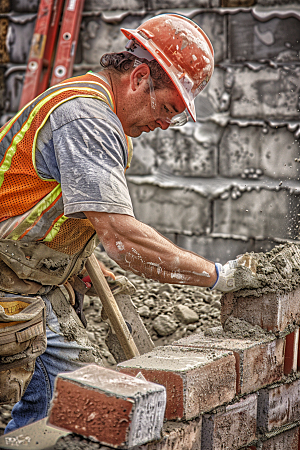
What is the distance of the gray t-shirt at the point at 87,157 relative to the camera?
2.26 meters

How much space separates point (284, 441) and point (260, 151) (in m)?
2.81

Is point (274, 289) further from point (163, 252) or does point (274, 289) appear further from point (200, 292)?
point (200, 292)

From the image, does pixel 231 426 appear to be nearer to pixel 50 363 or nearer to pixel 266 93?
pixel 50 363

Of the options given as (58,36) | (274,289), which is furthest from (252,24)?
(274,289)

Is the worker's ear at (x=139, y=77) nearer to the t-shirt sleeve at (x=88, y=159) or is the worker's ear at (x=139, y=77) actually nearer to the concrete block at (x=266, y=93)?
the t-shirt sleeve at (x=88, y=159)

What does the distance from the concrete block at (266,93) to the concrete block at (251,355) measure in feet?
8.77

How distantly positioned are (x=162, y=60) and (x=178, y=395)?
145 cm

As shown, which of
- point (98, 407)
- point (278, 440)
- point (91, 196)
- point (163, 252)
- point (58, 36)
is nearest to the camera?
point (98, 407)

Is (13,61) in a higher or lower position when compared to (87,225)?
higher

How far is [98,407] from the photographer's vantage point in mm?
1906

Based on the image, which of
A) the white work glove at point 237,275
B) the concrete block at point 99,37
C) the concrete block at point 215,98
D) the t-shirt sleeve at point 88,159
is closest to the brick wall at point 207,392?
the white work glove at point 237,275

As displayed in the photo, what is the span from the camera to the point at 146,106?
270cm

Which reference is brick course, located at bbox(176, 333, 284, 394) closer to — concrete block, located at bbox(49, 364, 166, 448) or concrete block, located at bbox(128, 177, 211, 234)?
concrete block, located at bbox(49, 364, 166, 448)

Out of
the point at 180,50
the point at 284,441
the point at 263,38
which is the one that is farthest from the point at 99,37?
the point at 284,441
